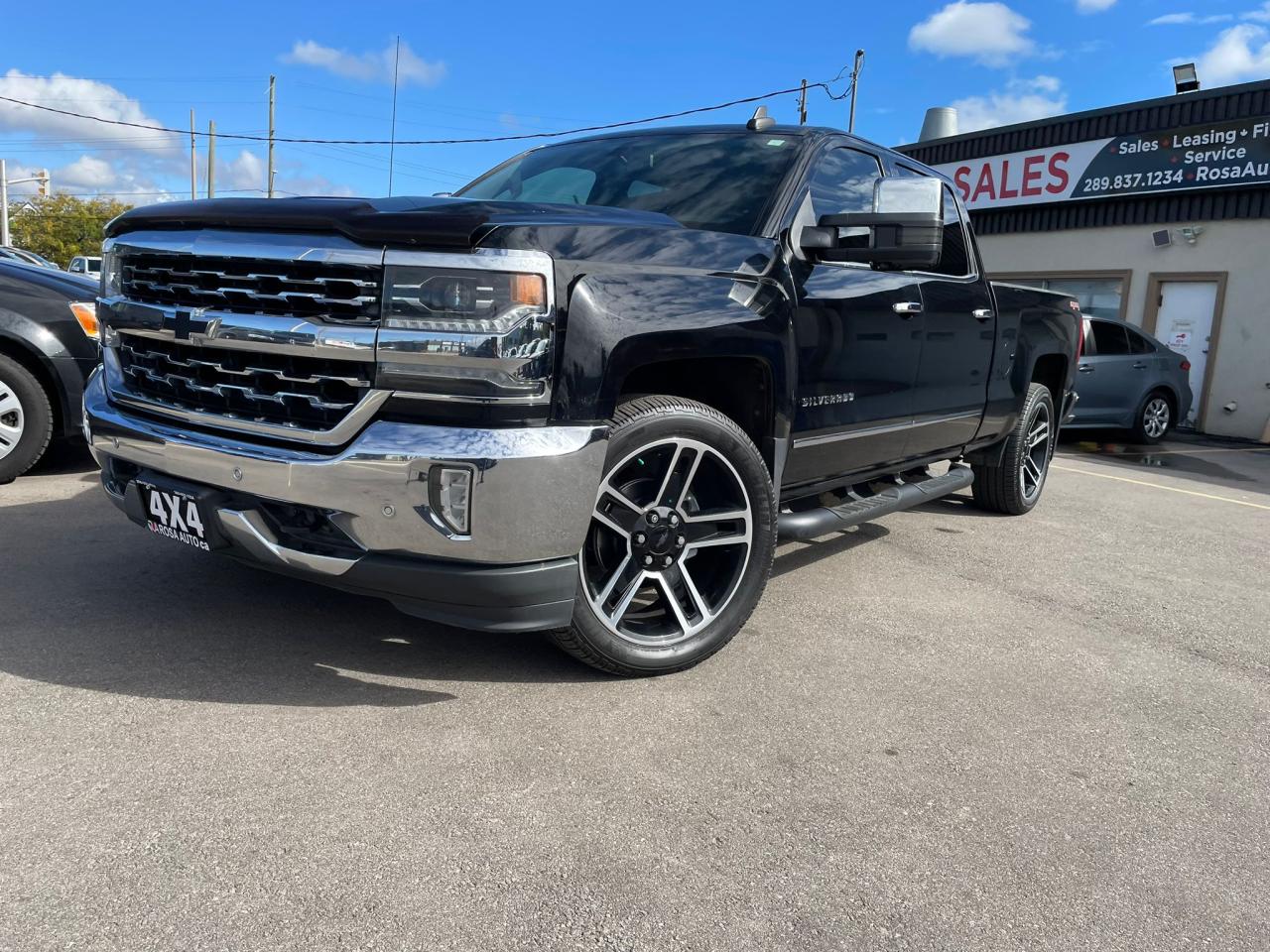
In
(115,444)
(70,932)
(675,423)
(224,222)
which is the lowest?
(70,932)

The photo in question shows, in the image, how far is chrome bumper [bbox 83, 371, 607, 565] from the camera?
8.31 ft

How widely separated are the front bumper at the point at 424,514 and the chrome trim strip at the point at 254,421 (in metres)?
0.04

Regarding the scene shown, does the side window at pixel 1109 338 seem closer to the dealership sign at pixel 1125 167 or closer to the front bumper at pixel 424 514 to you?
the dealership sign at pixel 1125 167

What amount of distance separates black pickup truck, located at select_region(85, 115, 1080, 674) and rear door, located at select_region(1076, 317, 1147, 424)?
801 cm

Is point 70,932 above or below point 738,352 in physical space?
below

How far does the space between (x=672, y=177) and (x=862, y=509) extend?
1620 mm

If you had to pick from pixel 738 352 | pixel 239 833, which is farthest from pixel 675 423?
pixel 239 833

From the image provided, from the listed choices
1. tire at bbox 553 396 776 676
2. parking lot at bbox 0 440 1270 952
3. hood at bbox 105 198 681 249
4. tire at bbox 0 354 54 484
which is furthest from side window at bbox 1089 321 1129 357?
tire at bbox 0 354 54 484

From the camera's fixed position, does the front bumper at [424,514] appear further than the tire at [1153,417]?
No

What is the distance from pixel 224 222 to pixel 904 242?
2265mm

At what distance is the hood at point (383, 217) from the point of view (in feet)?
8.32

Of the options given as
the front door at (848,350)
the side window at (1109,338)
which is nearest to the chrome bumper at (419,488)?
the front door at (848,350)

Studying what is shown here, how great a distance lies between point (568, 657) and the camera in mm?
3342

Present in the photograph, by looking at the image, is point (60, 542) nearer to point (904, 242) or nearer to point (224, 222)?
point (224, 222)
